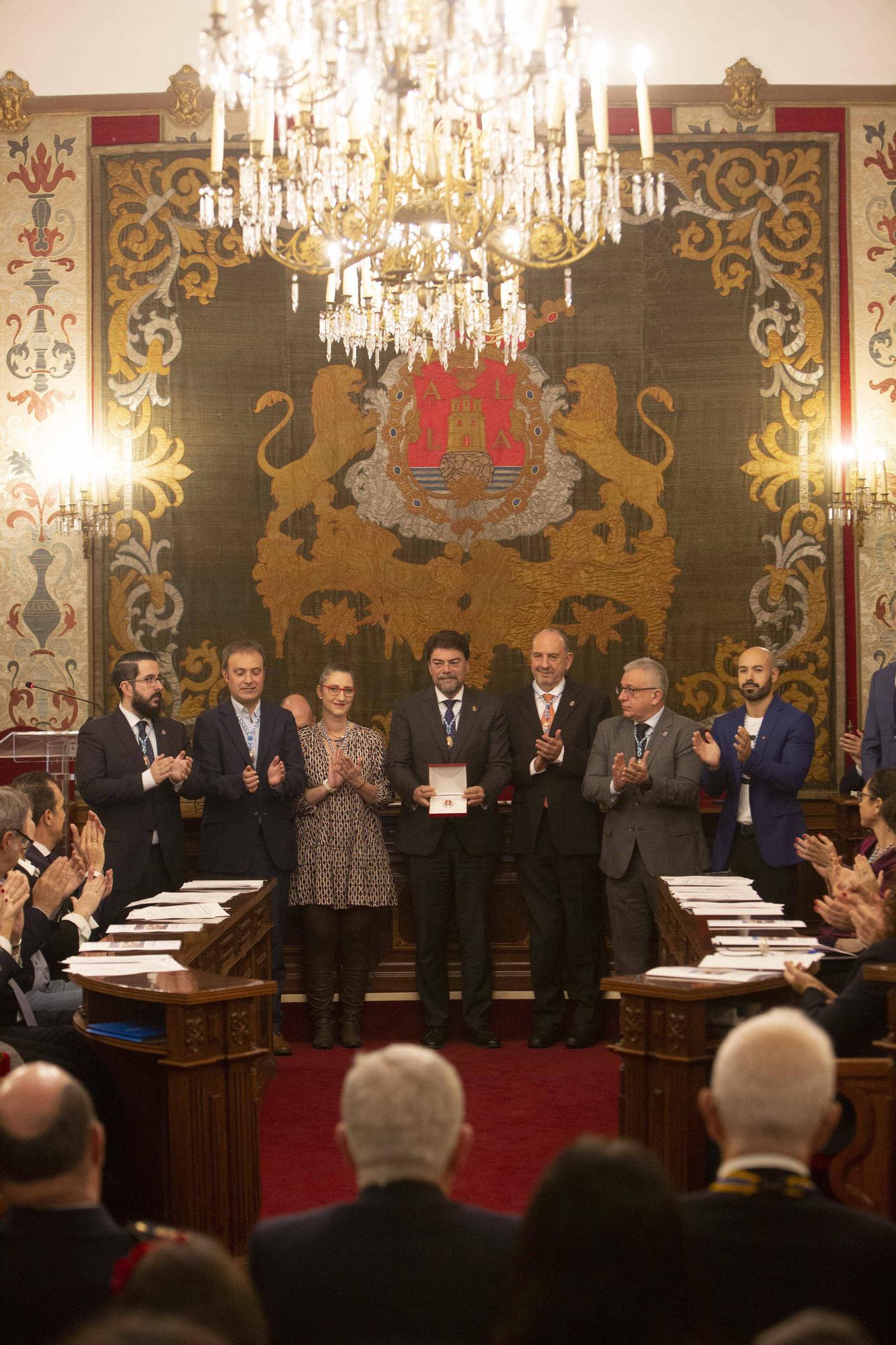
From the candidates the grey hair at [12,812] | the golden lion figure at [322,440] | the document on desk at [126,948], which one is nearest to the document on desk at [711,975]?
the document on desk at [126,948]

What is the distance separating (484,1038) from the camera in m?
6.96

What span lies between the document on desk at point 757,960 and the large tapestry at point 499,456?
12.0 ft

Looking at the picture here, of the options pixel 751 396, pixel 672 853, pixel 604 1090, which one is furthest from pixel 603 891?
pixel 751 396

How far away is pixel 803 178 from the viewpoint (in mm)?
8125

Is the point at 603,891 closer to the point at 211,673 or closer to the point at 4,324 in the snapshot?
the point at 211,673

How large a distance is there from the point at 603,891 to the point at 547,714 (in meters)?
0.92

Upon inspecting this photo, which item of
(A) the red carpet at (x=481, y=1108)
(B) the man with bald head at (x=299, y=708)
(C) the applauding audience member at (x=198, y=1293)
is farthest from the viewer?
(B) the man with bald head at (x=299, y=708)

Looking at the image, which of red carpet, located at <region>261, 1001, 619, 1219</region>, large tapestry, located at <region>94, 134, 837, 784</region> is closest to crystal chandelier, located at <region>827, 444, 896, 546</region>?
large tapestry, located at <region>94, 134, 837, 784</region>

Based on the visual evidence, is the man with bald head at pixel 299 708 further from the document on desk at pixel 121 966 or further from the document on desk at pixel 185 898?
the document on desk at pixel 121 966

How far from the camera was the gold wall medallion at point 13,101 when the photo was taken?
817cm

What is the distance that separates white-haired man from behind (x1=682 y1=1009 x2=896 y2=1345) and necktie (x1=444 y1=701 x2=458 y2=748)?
15.9ft

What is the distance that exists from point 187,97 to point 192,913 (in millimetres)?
5006

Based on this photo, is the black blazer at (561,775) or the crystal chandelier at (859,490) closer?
the black blazer at (561,775)

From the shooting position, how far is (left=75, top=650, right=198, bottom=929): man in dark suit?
21.7 feet
